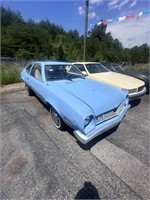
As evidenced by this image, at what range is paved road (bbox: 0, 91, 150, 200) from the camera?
6.67 feet

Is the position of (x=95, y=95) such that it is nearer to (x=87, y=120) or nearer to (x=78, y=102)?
(x=78, y=102)

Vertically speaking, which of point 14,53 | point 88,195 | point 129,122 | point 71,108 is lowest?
point 88,195

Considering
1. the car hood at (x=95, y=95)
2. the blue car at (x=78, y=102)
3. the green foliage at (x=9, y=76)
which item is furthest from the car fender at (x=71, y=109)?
the green foliage at (x=9, y=76)

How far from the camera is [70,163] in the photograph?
8.19 feet

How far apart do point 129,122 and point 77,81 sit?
174 centimetres

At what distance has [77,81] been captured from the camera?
4.02m

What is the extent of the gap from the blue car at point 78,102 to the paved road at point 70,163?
40cm

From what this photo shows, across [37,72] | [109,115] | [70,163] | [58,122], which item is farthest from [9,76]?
[70,163]

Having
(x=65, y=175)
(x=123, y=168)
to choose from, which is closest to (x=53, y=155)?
(x=65, y=175)

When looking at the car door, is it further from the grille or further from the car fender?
the grille

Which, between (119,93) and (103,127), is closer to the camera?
(103,127)

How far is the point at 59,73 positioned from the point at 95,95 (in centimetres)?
149

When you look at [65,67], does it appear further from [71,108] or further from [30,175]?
[30,175]

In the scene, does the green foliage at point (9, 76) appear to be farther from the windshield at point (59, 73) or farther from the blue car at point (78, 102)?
the windshield at point (59, 73)
